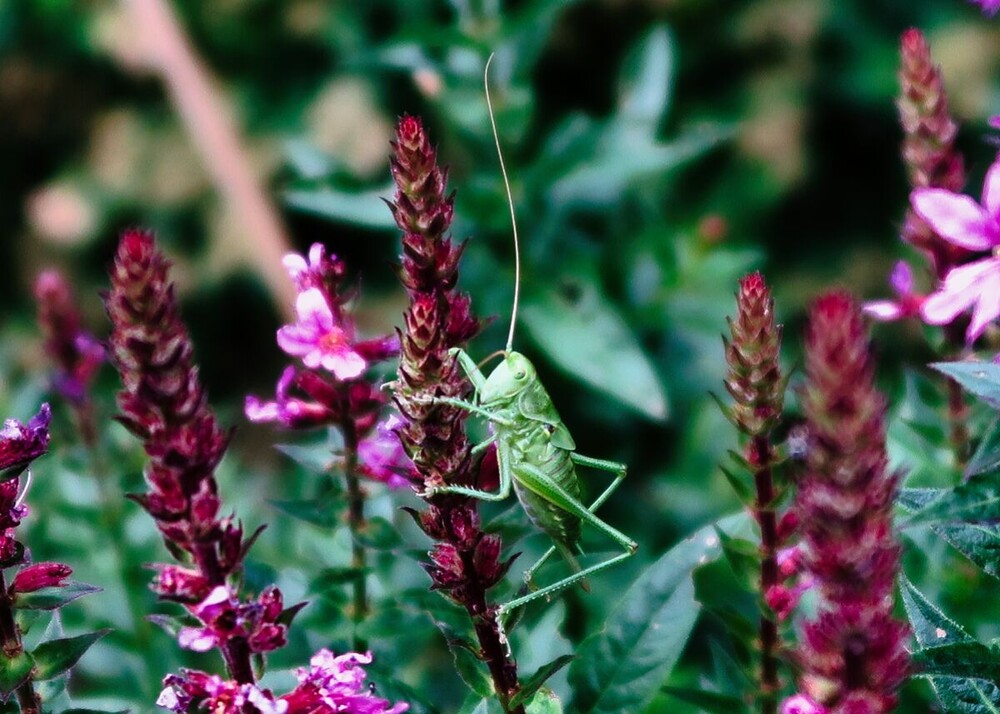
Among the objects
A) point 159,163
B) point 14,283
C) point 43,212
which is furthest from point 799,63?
point 14,283

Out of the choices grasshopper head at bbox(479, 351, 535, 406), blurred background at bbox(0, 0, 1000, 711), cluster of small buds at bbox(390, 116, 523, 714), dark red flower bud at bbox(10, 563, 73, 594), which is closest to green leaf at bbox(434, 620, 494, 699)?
cluster of small buds at bbox(390, 116, 523, 714)

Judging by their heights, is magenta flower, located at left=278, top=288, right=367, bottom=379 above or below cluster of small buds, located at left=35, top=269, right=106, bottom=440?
above

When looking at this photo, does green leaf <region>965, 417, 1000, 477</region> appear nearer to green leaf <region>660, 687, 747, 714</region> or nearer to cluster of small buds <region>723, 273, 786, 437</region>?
cluster of small buds <region>723, 273, 786, 437</region>

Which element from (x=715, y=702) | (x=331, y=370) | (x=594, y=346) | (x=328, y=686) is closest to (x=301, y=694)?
(x=328, y=686)

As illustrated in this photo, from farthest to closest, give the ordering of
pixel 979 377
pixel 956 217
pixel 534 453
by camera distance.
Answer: pixel 534 453, pixel 956 217, pixel 979 377

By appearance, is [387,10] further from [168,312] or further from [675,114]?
[168,312]

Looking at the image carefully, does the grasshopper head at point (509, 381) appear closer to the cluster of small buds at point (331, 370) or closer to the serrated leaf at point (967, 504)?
the cluster of small buds at point (331, 370)

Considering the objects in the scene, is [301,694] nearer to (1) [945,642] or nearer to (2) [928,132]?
(1) [945,642]
